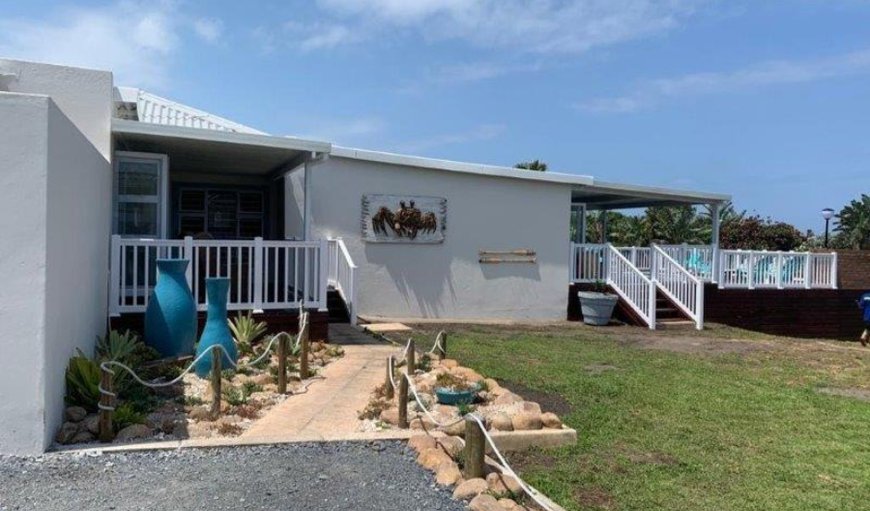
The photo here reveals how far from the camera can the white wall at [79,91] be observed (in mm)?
8477

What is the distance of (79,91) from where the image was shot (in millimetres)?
8648

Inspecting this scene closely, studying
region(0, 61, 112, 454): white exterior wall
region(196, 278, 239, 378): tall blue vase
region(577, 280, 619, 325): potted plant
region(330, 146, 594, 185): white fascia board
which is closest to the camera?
region(0, 61, 112, 454): white exterior wall

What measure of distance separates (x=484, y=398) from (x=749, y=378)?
452 cm

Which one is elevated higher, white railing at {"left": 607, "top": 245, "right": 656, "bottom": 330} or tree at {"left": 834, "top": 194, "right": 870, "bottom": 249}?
tree at {"left": 834, "top": 194, "right": 870, "bottom": 249}

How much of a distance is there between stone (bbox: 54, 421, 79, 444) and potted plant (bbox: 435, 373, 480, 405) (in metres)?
2.95

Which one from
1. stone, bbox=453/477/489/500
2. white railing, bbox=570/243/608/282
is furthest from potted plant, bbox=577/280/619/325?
stone, bbox=453/477/489/500

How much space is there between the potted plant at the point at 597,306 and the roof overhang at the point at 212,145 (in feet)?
23.8

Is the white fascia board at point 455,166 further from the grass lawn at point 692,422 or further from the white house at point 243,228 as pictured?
the grass lawn at point 692,422

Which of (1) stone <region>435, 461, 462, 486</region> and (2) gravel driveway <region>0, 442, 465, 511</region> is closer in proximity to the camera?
(2) gravel driveway <region>0, 442, 465, 511</region>

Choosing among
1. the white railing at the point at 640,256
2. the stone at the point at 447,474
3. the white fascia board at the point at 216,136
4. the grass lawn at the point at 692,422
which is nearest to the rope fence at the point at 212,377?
the stone at the point at 447,474

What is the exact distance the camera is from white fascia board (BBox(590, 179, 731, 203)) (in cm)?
1600

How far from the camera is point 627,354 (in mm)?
10633

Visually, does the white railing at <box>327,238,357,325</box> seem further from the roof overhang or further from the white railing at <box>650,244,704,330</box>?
the white railing at <box>650,244,704,330</box>

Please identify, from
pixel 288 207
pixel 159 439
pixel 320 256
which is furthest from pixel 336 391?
pixel 288 207
